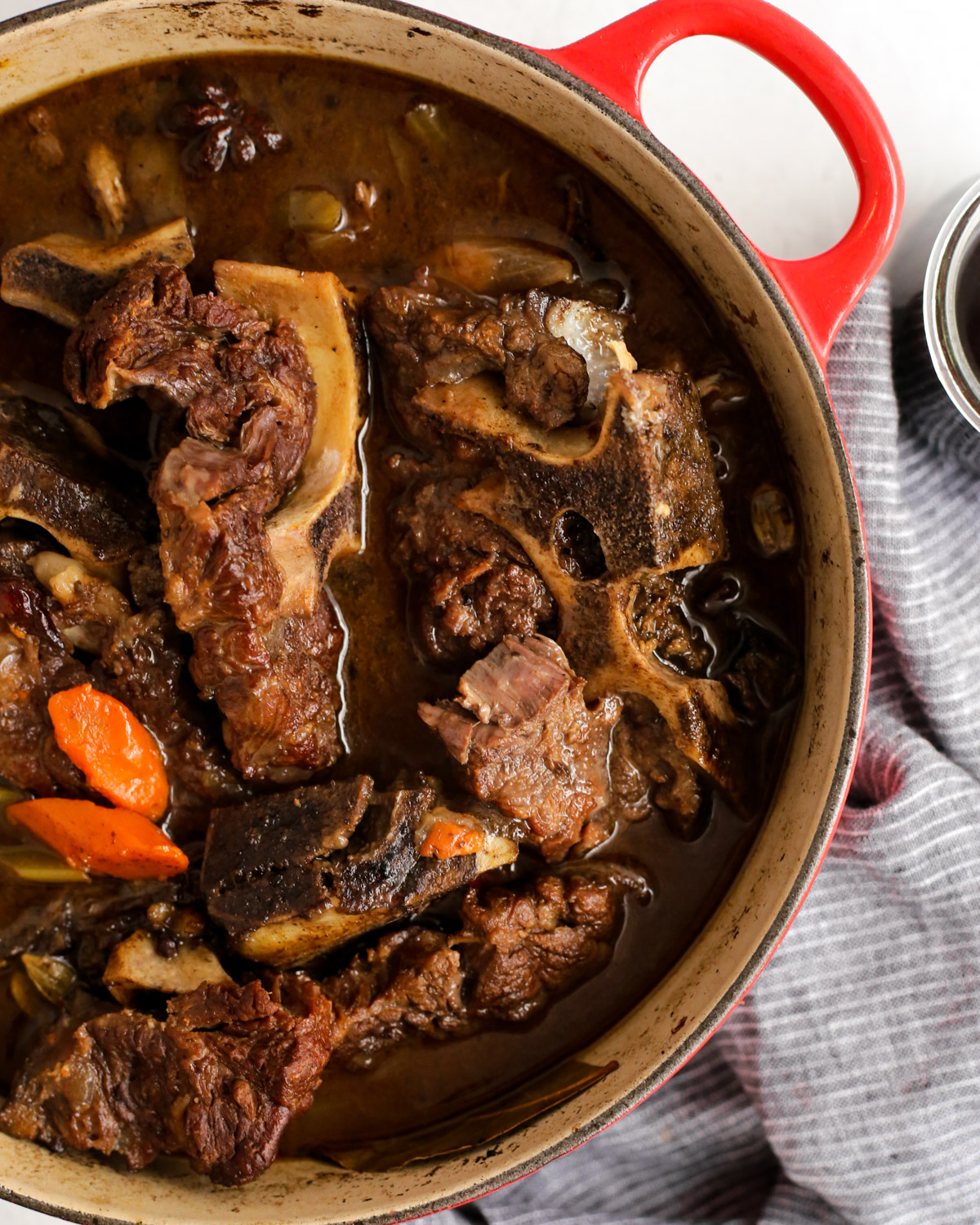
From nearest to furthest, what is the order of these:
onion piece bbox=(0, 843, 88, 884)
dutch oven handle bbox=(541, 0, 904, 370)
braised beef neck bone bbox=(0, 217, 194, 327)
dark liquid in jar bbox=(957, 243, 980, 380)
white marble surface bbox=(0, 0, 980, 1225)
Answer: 1. dutch oven handle bbox=(541, 0, 904, 370)
2. braised beef neck bone bbox=(0, 217, 194, 327)
3. onion piece bbox=(0, 843, 88, 884)
4. dark liquid in jar bbox=(957, 243, 980, 380)
5. white marble surface bbox=(0, 0, 980, 1225)

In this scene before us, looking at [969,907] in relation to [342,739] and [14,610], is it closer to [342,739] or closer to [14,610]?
[342,739]

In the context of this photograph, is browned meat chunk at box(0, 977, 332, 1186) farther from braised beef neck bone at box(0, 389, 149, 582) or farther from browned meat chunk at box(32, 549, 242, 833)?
braised beef neck bone at box(0, 389, 149, 582)

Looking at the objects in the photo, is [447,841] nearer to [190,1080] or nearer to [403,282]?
[190,1080]

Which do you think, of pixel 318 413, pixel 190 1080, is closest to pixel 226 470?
pixel 318 413

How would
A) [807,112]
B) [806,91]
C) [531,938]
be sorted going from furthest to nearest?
[807,112] < [531,938] < [806,91]

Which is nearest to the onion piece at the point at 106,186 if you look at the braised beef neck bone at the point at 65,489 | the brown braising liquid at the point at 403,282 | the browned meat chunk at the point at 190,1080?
the brown braising liquid at the point at 403,282

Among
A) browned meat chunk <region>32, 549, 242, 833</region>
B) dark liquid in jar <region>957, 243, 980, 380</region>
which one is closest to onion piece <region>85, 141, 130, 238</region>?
browned meat chunk <region>32, 549, 242, 833</region>

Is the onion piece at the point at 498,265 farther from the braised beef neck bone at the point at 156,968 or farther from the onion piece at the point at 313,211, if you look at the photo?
the braised beef neck bone at the point at 156,968
